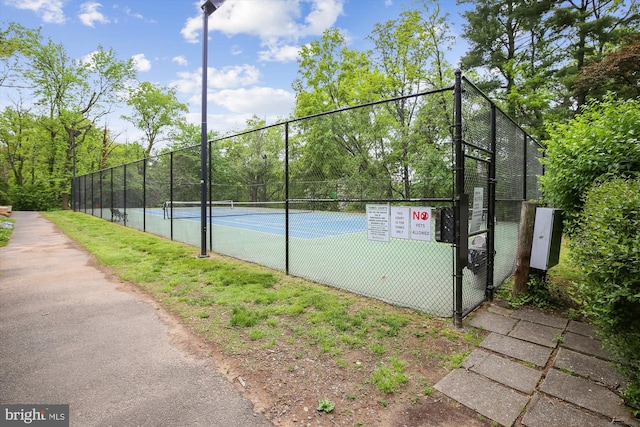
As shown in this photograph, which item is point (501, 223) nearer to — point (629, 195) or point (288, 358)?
point (629, 195)

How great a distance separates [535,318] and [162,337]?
382cm

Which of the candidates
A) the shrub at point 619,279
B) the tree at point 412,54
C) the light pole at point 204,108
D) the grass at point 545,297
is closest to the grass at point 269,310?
the light pole at point 204,108

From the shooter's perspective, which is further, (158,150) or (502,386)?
(158,150)

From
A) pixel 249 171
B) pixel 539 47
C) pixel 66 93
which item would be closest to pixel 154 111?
pixel 66 93

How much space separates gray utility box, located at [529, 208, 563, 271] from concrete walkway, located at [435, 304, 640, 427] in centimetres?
78

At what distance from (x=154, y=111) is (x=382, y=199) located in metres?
36.9

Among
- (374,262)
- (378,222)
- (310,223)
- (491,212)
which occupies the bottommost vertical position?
(374,262)

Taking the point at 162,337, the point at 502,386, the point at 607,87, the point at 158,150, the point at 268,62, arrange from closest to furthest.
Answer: the point at 502,386 → the point at 162,337 → the point at 607,87 → the point at 268,62 → the point at 158,150

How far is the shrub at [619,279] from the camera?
1628mm

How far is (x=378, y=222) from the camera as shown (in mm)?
3670

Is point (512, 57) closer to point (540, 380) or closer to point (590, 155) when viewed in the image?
point (590, 155)

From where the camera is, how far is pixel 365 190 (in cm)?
461

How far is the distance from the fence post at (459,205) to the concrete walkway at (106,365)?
7.24 feet

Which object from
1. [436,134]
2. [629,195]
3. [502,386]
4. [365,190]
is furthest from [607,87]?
[502,386]
